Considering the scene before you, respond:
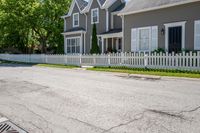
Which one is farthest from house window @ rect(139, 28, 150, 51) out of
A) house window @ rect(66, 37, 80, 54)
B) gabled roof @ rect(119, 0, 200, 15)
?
house window @ rect(66, 37, 80, 54)

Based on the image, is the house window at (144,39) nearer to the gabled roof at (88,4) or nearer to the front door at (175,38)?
the front door at (175,38)

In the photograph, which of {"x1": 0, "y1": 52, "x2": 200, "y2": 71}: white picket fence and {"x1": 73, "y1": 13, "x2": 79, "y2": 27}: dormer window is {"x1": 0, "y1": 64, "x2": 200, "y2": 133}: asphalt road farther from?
{"x1": 73, "y1": 13, "x2": 79, "y2": 27}: dormer window

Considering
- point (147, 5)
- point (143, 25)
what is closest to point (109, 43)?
point (143, 25)

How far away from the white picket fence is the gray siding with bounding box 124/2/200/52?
179 cm

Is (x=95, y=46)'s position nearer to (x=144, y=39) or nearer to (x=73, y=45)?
(x=73, y=45)

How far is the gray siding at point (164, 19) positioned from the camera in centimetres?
1736

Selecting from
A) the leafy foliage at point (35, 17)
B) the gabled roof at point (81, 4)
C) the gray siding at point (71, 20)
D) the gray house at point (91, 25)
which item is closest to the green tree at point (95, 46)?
the gray house at point (91, 25)

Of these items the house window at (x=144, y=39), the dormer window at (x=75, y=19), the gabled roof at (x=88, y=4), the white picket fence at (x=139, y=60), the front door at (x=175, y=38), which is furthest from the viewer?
the dormer window at (x=75, y=19)

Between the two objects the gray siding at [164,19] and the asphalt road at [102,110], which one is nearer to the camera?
the asphalt road at [102,110]

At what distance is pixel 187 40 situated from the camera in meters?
17.6

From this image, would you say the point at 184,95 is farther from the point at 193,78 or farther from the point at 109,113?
the point at 193,78

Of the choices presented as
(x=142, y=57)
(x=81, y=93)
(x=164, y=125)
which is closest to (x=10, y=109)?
(x=81, y=93)

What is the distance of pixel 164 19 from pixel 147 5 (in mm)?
2029

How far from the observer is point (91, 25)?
2880 centimetres
